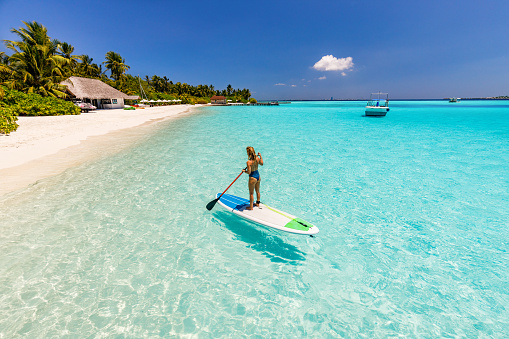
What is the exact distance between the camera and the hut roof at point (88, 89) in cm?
4538

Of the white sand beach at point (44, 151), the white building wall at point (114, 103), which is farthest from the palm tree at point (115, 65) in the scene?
the white sand beach at point (44, 151)

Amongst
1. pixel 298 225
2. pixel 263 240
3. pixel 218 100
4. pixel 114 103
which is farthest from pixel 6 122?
pixel 218 100

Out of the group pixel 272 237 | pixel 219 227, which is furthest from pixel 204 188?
pixel 272 237

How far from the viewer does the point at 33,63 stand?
3459cm

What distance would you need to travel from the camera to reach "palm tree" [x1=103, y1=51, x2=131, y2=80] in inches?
2714

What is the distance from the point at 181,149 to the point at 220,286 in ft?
49.2

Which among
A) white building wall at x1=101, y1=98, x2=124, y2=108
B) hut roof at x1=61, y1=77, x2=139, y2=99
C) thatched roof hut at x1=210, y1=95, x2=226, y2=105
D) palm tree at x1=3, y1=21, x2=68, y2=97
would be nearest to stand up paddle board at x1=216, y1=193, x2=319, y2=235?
palm tree at x1=3, y1=21, x2=68, y2=97

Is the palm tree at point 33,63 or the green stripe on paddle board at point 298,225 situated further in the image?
the palm tree at point 33,63

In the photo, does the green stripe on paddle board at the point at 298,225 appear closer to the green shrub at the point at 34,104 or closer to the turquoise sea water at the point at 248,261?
the turquoise sea water at the point at 248,261

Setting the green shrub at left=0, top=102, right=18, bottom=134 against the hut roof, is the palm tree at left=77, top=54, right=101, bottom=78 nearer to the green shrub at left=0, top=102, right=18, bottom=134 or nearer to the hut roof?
the hut roof

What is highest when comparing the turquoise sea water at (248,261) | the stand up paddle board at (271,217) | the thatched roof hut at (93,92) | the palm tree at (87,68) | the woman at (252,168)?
the palm tree at (87,68)

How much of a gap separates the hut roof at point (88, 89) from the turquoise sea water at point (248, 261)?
46.4 meters

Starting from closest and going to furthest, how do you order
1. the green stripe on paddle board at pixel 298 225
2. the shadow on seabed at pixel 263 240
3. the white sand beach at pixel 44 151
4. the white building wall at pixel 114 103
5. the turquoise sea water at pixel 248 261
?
the turquoise sea water at pixel 248 261 < the green stripe on paddle board at pixel 298 225 < the shadow on seabed at pixel 263 240 < the white sand beach at pixel 44 151 < the white building wall at pixel 114 103

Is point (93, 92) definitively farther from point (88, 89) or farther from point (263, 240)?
point (263, 240)
